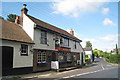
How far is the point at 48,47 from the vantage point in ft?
51.7

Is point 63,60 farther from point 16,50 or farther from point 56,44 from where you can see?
point 16,50

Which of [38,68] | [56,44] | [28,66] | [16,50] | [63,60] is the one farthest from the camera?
[63,60]

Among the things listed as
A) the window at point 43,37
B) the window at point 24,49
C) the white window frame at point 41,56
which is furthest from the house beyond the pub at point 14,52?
the window at point 43,37

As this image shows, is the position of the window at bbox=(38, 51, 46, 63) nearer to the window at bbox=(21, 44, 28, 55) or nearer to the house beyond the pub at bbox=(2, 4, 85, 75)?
the house beyond the pub at bbox=(2, 4, 85, 75)

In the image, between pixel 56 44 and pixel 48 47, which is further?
pixel 56 44

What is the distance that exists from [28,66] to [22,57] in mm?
1342

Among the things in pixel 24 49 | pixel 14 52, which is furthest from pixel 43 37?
pixel 14 52

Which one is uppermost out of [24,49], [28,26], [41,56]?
[28,26]

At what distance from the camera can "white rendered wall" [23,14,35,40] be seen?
13.8 meters

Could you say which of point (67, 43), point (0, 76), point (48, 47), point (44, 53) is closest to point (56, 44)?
point (48, 47)

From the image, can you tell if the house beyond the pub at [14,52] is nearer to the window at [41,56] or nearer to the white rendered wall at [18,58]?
the white rendered wall at [18,58]

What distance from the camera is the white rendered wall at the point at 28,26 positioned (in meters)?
13.8

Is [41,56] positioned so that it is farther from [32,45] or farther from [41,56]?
[32,45]

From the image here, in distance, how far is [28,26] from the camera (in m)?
14.4
